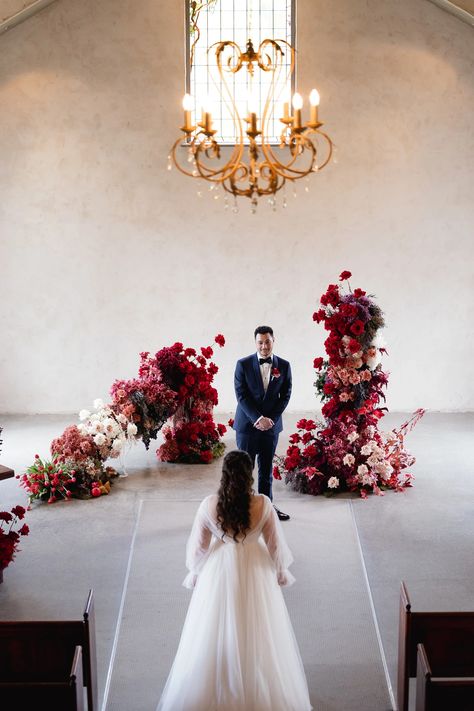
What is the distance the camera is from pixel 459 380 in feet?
36.8

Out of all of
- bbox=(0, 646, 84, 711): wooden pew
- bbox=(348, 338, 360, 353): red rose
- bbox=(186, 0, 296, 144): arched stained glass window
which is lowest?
bbox=(0, 646, 84, 711): wooden pew

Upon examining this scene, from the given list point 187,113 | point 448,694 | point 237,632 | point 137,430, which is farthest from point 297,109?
point 137,430

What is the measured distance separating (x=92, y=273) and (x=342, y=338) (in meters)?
4.26

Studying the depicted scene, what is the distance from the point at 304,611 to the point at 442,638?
164 centimetres

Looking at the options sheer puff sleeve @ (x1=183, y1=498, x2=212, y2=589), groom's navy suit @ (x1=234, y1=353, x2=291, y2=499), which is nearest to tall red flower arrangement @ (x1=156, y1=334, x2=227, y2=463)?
groom's navy suit @ (x1=234, y1=353, x2=291, y2=499)

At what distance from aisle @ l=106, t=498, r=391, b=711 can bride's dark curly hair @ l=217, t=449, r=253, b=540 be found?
122cm

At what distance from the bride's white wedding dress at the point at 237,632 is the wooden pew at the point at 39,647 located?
0.56 metres

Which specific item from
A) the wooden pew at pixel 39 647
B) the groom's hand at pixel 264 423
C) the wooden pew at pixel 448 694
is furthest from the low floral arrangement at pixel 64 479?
the wooden pew at pixel 448 694

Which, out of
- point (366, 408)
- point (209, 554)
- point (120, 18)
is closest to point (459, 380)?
point (366, 408)

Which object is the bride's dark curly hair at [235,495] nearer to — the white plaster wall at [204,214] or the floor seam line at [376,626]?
the floor seam line at [376,626]

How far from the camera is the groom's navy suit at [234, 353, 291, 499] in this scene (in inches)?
279

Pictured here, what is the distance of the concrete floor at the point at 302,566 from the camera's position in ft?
16.8

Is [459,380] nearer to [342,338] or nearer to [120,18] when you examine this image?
[342,338]

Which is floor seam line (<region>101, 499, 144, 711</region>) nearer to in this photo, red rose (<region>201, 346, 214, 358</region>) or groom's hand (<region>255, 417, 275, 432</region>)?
groom's hand (<region>255, 417, 275, 432</region>)
